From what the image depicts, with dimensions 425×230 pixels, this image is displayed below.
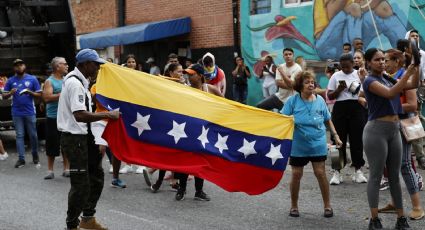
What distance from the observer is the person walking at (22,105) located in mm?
11625

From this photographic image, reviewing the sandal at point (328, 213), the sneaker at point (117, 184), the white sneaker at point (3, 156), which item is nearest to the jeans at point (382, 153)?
the sandal at point (328, 213)

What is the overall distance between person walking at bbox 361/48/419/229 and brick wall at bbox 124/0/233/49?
11870mm

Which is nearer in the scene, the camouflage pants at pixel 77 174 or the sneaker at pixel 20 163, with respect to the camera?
the camouflage pants at pixel 77 174

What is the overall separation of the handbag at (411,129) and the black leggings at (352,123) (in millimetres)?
1754

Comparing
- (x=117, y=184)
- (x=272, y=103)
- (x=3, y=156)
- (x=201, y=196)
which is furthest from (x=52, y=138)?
(x=272, y=103)

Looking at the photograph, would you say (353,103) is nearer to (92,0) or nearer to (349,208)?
(349,208)

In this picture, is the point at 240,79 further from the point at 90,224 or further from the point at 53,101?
the point at 90,224

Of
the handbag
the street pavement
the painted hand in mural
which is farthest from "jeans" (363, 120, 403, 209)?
the painted hand in mural

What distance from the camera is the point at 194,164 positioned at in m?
6.96

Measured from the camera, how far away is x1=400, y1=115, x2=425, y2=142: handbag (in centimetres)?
722

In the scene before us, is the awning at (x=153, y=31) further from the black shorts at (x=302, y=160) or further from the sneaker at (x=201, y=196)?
the black shorts at (x=302, y=160)

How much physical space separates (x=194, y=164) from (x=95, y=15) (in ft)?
59.0

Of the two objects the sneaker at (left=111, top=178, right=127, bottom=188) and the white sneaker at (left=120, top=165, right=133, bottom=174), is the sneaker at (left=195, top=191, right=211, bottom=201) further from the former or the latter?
the white sneaker at (left=120, top=165, right=133, bottom=174)

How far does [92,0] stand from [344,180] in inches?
653
